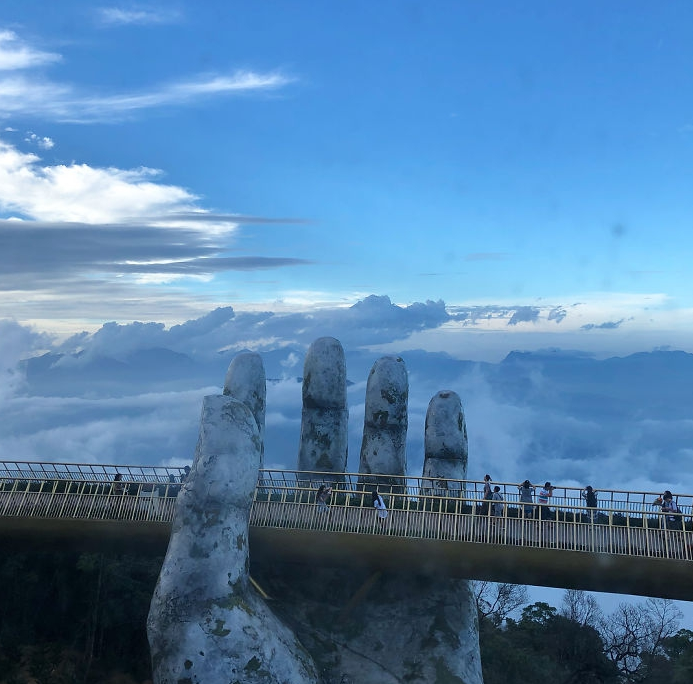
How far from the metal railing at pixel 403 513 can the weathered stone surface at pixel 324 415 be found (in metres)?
3.98

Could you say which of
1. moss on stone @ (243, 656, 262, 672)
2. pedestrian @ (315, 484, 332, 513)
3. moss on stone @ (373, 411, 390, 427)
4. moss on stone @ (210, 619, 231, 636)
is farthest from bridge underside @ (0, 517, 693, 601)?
moss on stone @ (373, 411, 390, 427)

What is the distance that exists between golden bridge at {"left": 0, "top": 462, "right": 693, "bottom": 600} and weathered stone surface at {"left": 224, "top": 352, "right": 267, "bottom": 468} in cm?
617

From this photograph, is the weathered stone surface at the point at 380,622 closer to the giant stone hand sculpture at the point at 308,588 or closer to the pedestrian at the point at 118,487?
the giant stone hand sculpture at the point at 308,588

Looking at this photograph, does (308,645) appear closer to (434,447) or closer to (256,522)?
(256,522)

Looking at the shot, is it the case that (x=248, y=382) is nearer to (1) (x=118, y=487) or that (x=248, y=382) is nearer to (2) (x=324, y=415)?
(2) (x=324, y=415)

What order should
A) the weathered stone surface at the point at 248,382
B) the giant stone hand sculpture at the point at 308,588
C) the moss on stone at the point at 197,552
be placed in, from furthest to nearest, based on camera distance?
the weathered stone surface at the point at 248,382
the moss on stone at the point at 197,552
the giant stone hand sculpture at the point at 308,588

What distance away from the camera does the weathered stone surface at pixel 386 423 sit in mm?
31359

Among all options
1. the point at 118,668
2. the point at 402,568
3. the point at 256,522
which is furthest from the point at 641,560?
the point at 118,668

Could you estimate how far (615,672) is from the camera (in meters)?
41.5

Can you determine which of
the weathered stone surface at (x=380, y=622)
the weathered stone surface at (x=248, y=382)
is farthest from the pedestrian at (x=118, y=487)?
the weathered stone surface at (x=248, y=382)

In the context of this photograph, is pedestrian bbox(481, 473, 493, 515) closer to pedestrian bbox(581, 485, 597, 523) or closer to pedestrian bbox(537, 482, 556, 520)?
pedestrian bbox(537, 482, 556, 520)

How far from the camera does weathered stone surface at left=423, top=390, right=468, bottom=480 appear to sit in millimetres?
29688

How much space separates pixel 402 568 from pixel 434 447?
6435 mm

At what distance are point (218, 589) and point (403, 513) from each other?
6.66 metres
